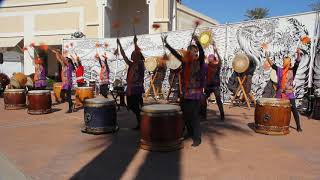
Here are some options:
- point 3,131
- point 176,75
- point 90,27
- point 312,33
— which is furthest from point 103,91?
point 90,27

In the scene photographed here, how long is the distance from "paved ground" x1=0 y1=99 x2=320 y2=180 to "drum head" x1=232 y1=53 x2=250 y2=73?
12.8 ft

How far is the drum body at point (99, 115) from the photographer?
8.40 m

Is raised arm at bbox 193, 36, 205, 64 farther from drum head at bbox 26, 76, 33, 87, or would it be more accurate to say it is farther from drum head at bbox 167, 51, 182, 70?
drum head at bbox 26, 76, 33, 87

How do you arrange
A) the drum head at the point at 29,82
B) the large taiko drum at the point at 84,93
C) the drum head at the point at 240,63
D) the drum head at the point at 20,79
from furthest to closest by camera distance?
the drum head at the point at 29,82 → the drum head at the point at 20,79 → the drum head at the point at 240,63 → the large taiko drum at the point at 84,93

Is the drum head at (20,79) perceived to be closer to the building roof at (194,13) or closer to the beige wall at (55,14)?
the beige wall at (55,14)

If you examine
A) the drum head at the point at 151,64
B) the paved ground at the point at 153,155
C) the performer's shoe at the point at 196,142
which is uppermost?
the drum head at the point at 151,64

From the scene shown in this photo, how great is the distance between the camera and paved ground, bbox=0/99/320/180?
5688 millimetres

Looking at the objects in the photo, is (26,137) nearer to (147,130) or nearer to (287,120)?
(147,130)

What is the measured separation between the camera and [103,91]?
14523 millimetres

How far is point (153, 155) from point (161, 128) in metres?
0.48

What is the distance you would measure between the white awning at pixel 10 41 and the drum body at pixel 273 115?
82.6 feet

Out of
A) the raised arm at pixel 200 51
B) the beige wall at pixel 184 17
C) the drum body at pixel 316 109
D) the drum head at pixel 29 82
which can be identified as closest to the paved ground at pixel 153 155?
the drum body at pixel 316 109

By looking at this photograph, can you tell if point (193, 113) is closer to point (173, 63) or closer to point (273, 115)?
point (273, 115)

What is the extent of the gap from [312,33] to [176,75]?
5.71m
